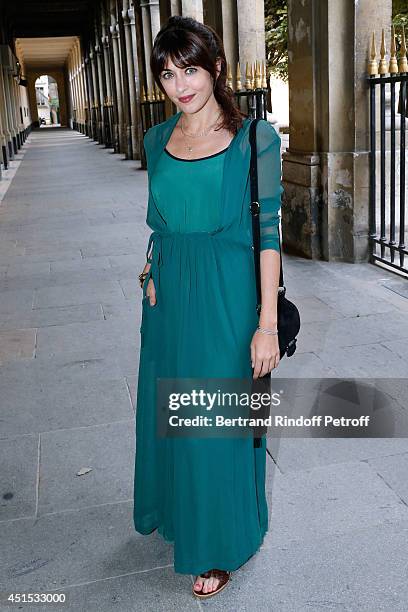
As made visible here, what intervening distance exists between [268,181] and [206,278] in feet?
1.11

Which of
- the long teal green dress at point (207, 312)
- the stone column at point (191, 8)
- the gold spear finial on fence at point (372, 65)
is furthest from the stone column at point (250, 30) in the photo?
the long teal green dress at point (207, 312)

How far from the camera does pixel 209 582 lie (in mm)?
2330

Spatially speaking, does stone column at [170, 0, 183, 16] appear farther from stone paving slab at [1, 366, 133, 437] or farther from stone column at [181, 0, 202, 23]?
stone paving slab at [1, 366, 133, 437]

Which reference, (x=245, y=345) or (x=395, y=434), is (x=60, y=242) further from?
(x=245, y=345)

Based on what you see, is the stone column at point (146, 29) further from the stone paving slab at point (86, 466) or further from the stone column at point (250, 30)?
the stone paving slab at point (86, 466)

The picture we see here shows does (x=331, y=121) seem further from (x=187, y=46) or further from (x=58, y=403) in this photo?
(x=187, y=46)

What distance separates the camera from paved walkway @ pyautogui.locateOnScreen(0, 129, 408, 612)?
239 centimetres

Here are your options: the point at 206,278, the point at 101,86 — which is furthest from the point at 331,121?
the point at 101,86

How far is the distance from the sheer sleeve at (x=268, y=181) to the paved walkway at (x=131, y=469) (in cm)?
111

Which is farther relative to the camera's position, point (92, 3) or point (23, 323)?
point (92, 3)

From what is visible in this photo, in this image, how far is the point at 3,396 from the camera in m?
4.10

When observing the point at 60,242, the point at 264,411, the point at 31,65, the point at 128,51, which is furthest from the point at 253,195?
the point at 31,65

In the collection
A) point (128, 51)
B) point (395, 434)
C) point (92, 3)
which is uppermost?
point (92, 3)

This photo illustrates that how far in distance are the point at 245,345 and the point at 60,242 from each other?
22.4 ft
